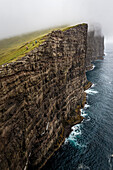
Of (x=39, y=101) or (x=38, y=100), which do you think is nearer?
(x=38, y=100)

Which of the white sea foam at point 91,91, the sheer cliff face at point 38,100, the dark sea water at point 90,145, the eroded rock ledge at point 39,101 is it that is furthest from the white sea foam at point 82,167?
the white sea foam at point 91,91

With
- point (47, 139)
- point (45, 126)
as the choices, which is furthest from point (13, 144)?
point (47, 139)

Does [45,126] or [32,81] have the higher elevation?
[32,81]

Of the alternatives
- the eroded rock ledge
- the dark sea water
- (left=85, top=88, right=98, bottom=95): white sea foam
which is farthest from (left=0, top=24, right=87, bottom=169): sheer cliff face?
(left=85, top=88, right=98, bottom=95): white sea foam

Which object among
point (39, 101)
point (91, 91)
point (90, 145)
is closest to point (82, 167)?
point (90, 145)

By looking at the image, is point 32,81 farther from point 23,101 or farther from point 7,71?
point 7,71

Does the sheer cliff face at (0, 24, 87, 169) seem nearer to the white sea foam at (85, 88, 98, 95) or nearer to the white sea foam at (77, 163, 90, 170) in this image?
the white sea foam at (77, 163, 90, 170)

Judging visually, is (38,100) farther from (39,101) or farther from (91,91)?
(91,91)
